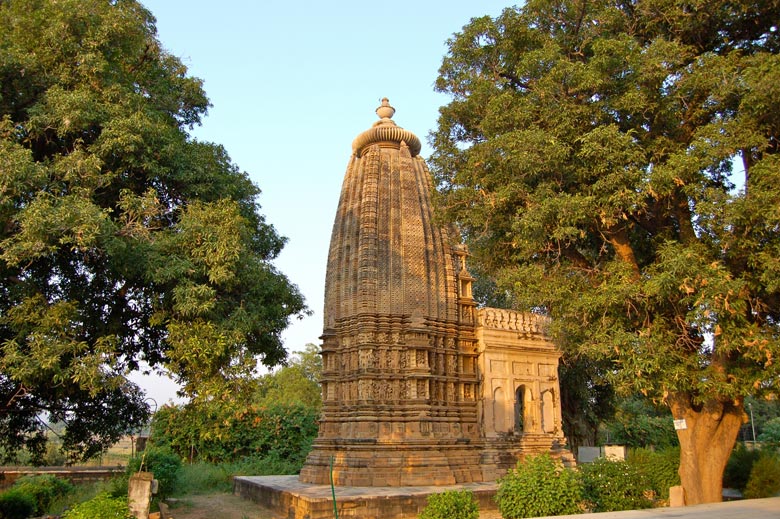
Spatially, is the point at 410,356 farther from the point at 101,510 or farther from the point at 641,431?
the point at 641,431

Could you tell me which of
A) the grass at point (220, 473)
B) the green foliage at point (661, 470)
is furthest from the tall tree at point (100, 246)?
the green foliage at point (661, 470)

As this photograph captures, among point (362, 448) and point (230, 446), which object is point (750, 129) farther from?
point (230, 446)

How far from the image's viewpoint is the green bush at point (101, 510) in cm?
814

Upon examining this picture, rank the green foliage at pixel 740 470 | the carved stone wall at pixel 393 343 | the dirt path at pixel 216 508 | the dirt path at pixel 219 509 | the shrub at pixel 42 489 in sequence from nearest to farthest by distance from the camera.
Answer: the shrub at pixel 42 489, the dirt path at pixel 219 509, the dirt path at pixel 216 508, the carved stone wall at pixel 393 343, the green foliage at pixel 740 470

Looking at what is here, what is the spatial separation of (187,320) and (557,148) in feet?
23.0

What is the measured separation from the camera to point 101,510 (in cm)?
825

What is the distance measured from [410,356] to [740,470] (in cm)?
850

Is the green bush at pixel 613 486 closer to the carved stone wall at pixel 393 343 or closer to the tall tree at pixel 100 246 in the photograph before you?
the carved stone wall at pixel 393 343

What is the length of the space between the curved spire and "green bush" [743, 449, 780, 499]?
11816mm

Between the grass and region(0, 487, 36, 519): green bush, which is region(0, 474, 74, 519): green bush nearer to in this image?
region(0, 487, 36, 519): green bush

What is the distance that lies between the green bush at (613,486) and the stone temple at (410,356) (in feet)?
11.3

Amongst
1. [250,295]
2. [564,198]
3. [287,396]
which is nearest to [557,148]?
[564,198]

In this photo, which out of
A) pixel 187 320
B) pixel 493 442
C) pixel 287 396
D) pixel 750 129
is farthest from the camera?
pixel 287 396

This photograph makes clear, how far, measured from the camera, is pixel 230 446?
2364 cm
